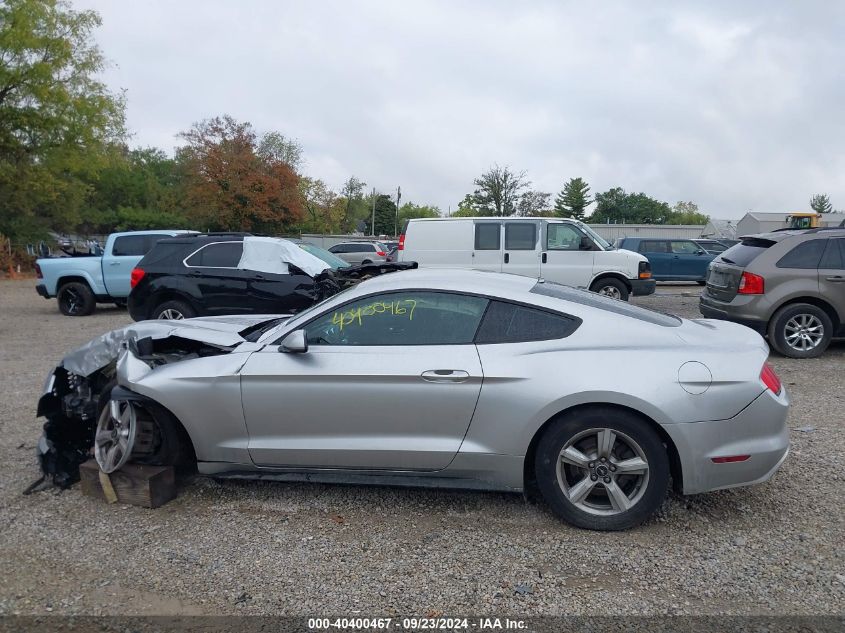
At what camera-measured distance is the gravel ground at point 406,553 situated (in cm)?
286

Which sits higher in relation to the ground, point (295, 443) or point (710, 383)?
point (710, 383)

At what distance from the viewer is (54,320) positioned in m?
12.5

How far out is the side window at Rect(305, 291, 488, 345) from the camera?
3.66 metres

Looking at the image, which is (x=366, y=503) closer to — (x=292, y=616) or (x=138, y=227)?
(x=292, y=616)

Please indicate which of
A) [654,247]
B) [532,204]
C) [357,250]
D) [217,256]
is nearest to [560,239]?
[217,256]

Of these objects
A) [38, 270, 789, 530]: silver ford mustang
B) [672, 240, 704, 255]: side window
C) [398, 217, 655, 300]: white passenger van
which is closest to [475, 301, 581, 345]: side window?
[38, 270, 789, 530]: silver ford mustang

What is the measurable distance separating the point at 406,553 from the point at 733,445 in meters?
1.89

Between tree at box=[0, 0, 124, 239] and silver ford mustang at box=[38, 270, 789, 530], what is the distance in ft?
86.5

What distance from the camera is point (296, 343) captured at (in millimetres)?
3535

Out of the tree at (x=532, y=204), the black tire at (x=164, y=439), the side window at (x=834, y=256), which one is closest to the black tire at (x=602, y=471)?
the black tire at (x=164, y=439)

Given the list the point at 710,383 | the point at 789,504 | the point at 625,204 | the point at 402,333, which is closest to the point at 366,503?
the point at 402,333

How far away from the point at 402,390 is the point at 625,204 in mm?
83748

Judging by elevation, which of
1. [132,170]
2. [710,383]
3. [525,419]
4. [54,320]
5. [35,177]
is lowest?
[54,320]

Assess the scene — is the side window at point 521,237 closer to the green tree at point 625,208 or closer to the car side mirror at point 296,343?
the car side mirror at point 296,343
